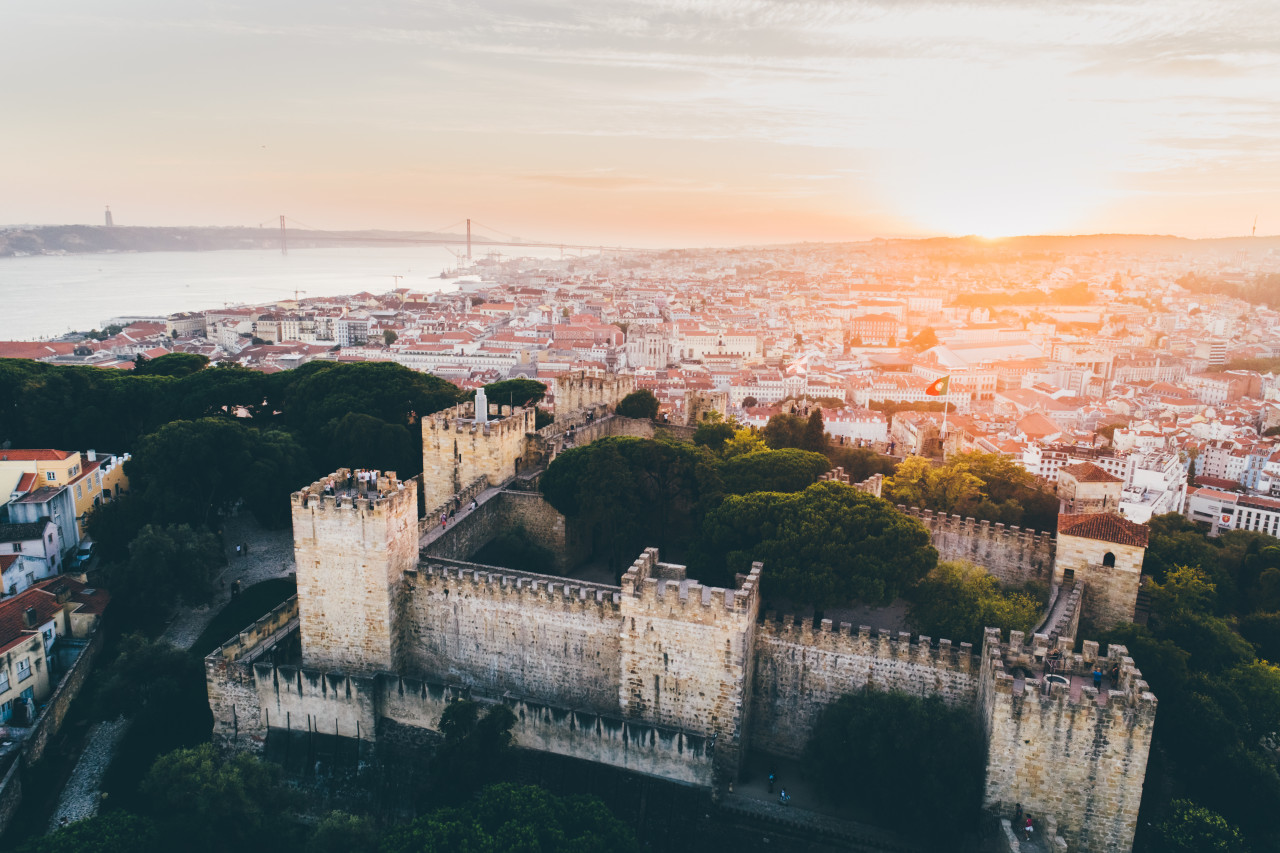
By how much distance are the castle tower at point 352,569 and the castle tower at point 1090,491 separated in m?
16.9

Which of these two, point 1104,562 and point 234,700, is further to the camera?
point 1104,562

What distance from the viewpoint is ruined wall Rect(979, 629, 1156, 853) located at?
38.3ft

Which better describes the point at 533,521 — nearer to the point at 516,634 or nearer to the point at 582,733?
the point at 516,634

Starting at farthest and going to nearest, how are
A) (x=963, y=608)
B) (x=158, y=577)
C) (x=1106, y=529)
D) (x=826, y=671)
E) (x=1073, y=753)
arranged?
(x=158, y=577) < (x=1106, y=529) < (x=963, y=608) < (x=826, y=671) < (x=1073, y=753)

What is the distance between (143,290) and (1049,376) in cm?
16288

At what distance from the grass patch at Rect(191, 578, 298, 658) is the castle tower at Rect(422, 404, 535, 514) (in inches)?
157

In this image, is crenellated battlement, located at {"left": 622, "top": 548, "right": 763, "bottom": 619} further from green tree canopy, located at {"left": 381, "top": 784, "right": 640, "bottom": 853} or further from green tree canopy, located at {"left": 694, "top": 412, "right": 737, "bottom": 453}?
green tree canopy, located at {"left": 694, "top": 412, "right": 737, "bottom": 453}

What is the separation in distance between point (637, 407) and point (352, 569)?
1471 centimetres

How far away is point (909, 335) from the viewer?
399ft

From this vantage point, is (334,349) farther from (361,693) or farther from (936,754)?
(936,754)

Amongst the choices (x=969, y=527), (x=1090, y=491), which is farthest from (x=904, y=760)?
(x=1090, y=491)

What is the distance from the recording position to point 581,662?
15.1 metres

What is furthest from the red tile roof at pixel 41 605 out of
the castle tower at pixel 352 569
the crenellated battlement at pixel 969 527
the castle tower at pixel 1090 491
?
the castle tower at pixel 1090 491

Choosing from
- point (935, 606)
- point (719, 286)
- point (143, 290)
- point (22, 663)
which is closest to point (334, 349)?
point (22, 663)
